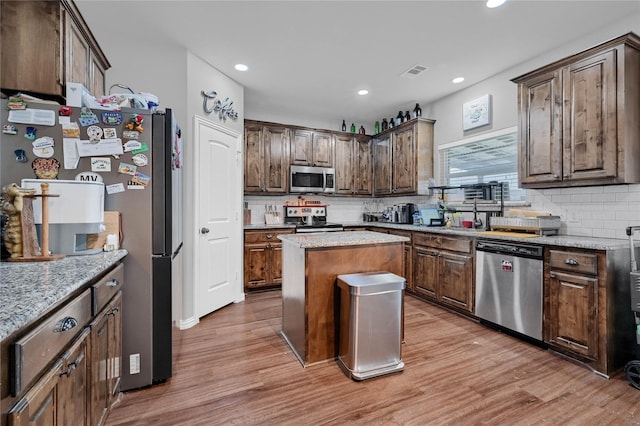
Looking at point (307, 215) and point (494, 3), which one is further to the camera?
point (307, 215)

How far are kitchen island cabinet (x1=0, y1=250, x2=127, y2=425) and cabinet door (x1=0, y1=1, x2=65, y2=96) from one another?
112 cm

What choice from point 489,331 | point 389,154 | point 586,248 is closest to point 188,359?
point 489,331

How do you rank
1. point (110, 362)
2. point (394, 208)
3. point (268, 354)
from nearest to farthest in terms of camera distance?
point (110, 362)
point (268, 354)
point (394, 208)

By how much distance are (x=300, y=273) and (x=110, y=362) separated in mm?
1277

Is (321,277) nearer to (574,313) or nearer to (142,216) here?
(142,216)

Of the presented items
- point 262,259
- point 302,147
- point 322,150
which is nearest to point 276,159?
point 302,147

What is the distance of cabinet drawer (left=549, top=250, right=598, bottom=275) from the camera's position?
2237 mm

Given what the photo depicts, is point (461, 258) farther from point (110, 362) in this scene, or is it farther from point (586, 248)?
point (110, 362)

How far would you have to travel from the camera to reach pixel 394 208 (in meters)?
5.04

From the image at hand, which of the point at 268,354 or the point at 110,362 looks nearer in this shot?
the point at 110,362

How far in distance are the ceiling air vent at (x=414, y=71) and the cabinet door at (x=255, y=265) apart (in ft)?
9.68

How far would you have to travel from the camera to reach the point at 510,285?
2818 millimetres

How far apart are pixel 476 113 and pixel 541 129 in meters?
1.11

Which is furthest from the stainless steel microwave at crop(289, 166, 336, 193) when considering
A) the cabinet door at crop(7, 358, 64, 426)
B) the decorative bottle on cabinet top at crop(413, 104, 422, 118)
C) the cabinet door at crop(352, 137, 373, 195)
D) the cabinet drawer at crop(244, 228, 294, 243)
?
the cabinet door at crop(7, 358, 64, 426)
